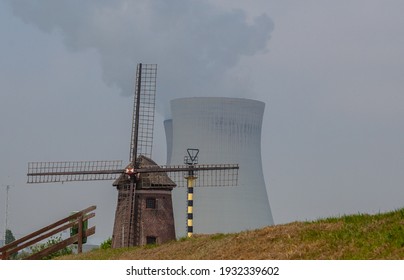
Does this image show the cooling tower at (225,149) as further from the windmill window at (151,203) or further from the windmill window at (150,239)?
the windmill window at (151,203)

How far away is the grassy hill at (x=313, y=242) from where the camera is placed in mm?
19450

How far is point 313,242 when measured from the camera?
21.3 m

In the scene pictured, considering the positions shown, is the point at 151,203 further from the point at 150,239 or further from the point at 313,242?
the point at 313,242

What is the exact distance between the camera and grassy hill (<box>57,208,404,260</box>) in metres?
19.5

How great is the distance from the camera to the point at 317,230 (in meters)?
22.7

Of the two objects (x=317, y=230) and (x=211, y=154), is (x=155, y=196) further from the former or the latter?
(x=211, y=154)

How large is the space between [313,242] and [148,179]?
106ft

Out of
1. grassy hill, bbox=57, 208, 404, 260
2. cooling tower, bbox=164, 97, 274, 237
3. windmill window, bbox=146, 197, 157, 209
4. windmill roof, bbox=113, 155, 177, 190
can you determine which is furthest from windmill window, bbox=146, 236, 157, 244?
cooling tower, bbox=164, 97, 274, 237

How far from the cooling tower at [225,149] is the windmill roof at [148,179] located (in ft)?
185

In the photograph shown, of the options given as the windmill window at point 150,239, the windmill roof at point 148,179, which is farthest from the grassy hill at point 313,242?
the windmill window at point 150,239

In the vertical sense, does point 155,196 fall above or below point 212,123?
below

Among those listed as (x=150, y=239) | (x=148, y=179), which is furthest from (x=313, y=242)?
(x=150, y=239)
